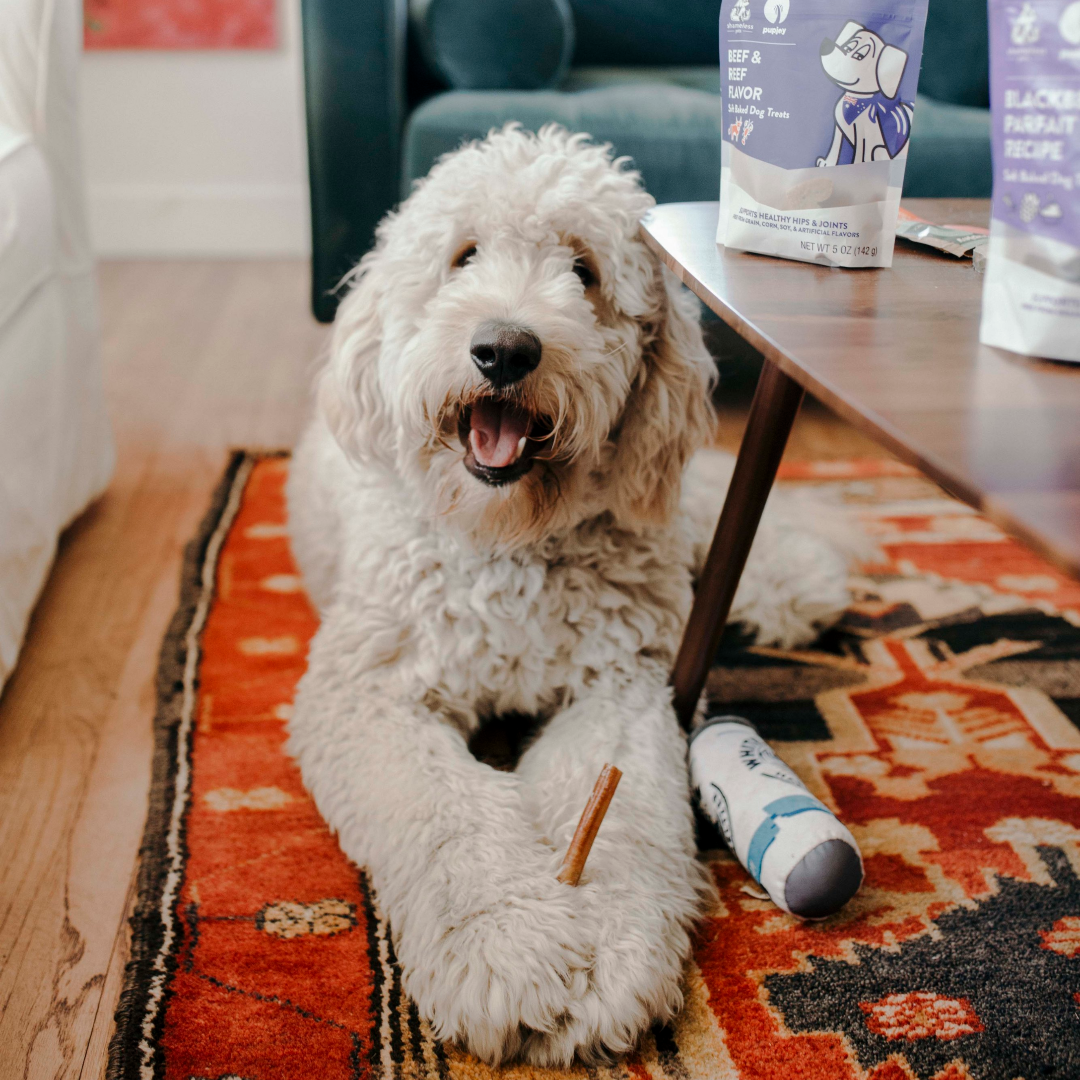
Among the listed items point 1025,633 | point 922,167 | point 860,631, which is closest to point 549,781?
point 860,631

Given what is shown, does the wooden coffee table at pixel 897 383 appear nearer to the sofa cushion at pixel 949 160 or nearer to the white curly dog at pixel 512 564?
the white curly dog at pixel 512 564

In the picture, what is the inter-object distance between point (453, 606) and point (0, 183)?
97 centimetres

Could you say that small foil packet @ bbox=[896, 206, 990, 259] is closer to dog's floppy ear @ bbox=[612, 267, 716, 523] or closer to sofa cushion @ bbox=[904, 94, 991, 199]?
dog's floppy ear @ bbox=[612, 267, 716, 523]

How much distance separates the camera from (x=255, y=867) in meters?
1.17

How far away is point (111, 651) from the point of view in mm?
1614

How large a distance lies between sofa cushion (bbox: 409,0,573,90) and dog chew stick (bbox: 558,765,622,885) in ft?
6.26

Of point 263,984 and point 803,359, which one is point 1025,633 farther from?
point 263,984

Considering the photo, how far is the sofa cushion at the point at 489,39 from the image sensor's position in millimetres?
2348

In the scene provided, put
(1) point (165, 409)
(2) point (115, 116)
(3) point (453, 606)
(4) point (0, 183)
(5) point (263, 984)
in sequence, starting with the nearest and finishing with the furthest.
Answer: (5) point (263, 984) < (3) point (453, 606) < (4) point (0, 183) < (1) point (165, 409) < (2) point (115, 116)

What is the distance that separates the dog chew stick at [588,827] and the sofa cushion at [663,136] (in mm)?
1556

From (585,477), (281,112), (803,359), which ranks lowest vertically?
(585,477)

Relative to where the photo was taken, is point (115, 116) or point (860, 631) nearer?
point (860, 631)

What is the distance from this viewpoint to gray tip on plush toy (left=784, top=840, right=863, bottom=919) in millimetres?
1059

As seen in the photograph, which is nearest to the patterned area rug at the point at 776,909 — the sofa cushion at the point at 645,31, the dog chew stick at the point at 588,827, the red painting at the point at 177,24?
the dog chew stick at the point at 588,827
